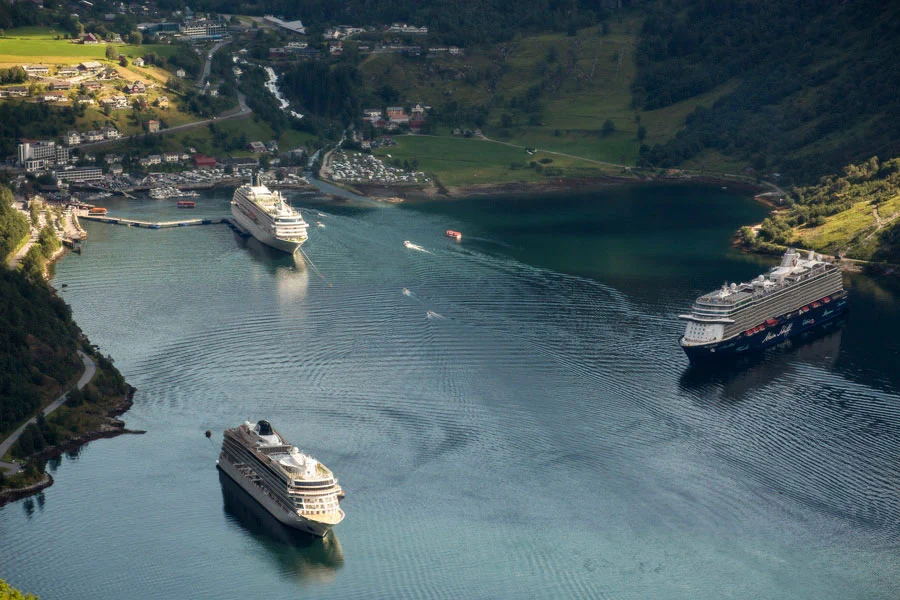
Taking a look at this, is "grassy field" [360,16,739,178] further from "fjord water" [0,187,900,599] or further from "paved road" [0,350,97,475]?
"paved road" [0,350,97,475]

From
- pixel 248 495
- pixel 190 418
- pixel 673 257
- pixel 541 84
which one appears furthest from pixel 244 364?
pixel 541 84

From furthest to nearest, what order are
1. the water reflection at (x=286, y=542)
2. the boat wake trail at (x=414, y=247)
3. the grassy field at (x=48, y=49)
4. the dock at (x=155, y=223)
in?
the grassy field at (x=48, y=49) < the dock at (x=155, y=223) < the boat wake trail at (x=414, y=247) < the water reflection at (x=286, y=542)

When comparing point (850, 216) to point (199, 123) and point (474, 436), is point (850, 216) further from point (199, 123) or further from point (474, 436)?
point (199, 123)

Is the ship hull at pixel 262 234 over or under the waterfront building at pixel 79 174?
over

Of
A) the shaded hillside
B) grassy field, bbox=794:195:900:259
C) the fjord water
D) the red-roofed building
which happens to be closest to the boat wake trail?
the fjord water

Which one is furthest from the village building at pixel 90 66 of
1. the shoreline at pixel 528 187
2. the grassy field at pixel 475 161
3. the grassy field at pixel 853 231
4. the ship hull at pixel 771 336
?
the ship hull at pixel 771 336

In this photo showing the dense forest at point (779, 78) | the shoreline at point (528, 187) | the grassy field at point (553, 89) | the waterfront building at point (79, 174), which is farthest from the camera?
the grassy field at point (553, 89)

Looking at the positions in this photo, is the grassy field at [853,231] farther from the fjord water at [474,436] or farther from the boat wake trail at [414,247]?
the boat wake trail at [414,247]

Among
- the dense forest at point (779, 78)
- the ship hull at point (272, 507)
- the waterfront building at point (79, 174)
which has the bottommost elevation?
the ship hull at point (272, 507)
